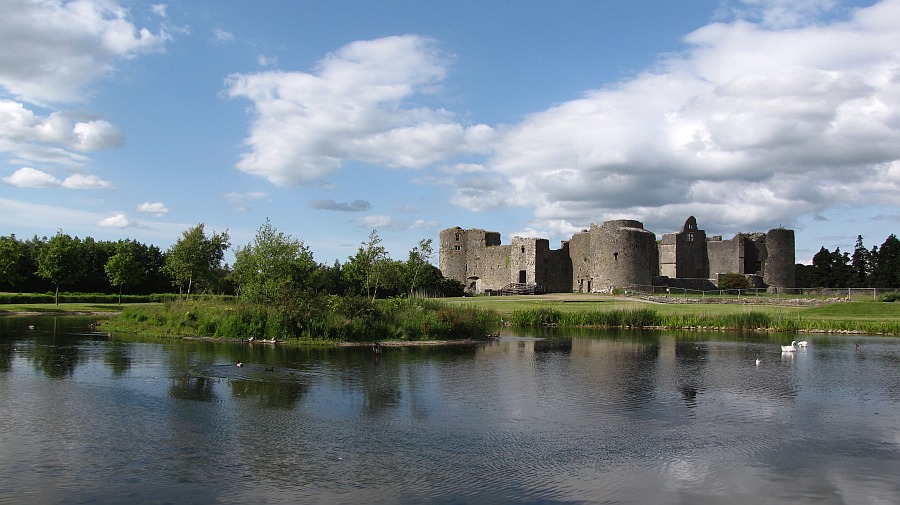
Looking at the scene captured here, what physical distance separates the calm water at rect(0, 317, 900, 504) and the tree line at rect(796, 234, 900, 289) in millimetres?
57562

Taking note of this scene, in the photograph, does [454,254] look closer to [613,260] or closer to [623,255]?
[613,260]

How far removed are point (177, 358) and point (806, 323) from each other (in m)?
24.7

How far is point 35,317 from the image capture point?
3347 centimetres

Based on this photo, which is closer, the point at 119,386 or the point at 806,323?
the point at 119,386

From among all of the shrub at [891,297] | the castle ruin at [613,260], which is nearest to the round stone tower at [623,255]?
the castle ruin at [613,260]

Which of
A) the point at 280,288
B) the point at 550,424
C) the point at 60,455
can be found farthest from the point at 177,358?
the point at 550,424

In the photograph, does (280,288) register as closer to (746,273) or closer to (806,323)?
(806,323)

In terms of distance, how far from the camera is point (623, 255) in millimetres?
53250

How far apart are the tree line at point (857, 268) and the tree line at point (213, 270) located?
128 feet

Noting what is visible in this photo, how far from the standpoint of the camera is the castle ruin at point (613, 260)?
179 feet

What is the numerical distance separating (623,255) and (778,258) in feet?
46.0

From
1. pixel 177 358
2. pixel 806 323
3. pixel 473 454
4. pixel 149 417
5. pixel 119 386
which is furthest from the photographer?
pixel 806 323

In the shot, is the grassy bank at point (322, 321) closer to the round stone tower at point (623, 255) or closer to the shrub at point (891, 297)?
the shrub at point (891, 297)

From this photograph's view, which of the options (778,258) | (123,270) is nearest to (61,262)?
(123,270)
